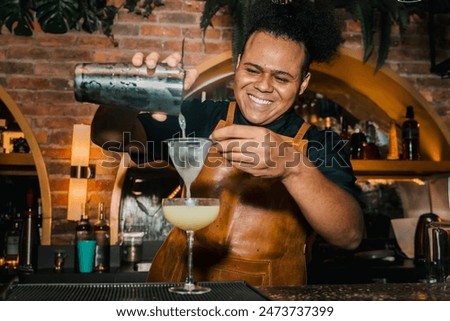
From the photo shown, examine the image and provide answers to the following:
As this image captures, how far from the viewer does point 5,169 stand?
362 cm

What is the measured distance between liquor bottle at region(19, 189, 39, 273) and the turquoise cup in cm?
35

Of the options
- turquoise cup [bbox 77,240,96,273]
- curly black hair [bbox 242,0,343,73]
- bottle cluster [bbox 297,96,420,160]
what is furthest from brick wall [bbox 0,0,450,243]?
curly black hair [bbox 242,0,343,73]

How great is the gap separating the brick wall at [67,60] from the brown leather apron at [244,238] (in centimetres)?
154

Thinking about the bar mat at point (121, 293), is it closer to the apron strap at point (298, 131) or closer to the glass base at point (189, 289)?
the glass base at point (189, 289)

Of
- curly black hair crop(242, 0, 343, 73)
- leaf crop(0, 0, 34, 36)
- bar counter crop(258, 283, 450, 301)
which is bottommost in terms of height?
bar counter crop(258, 283, 450, 301)

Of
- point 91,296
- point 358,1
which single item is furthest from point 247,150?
point 358,1

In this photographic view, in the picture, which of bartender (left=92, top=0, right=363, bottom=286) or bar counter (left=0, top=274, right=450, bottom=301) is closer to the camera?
bar counter (left=0, top=274, right=450, bottom=301)

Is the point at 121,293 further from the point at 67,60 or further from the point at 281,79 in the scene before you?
the point at 67,60

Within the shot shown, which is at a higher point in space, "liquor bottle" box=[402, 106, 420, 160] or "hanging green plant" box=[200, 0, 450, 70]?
"hanging green plant" box=[200, 0, 450, 70]

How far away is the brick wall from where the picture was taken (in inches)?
135

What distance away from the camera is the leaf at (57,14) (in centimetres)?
321

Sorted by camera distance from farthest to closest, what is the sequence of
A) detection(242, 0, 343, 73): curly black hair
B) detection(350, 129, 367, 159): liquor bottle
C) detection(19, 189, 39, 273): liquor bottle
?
detection(350, 129, 367, 159): liquor bottle, detection(19, 189, 39, 273): liquor bottle, detection(242, 0, 343, 73): curly black hair

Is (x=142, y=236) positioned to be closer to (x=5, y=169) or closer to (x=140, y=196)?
(x=140, y=196)

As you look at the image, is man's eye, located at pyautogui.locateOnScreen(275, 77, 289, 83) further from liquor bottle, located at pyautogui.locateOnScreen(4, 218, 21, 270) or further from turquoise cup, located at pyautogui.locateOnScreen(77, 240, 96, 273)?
liquor bottle, located at pyautogui.locateOnScreen(4, 218, 21, 270)
